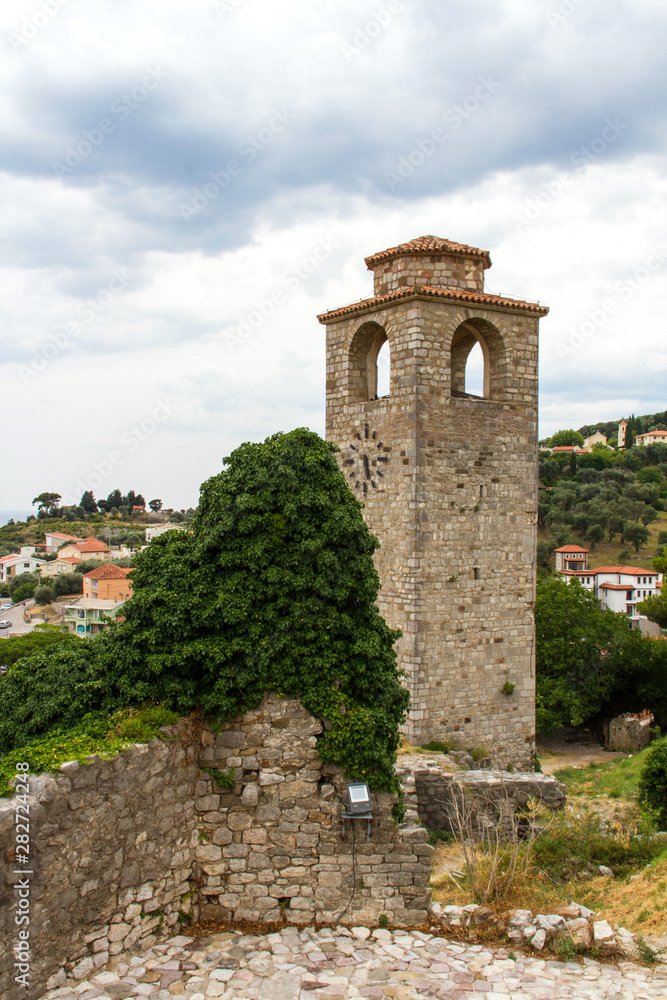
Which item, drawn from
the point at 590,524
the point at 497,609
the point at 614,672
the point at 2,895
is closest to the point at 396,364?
the point at 497,609

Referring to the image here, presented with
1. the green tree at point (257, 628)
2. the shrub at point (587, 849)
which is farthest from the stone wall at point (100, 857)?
the shrub at point (587, 849)

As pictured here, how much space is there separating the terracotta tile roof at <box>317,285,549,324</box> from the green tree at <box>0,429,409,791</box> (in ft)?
17.1

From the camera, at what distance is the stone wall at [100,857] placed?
504 centimetres

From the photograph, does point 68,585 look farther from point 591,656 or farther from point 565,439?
point 565,439

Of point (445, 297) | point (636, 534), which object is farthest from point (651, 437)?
point (445, 297)

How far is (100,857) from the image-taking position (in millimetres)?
5516

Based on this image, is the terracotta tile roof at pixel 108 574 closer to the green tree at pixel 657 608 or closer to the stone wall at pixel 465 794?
the green tree at pixel 657 608

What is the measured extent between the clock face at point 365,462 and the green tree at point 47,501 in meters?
85.7

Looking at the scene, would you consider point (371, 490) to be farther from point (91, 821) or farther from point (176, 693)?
point (91, 821)

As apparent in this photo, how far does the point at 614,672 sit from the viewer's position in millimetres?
21703

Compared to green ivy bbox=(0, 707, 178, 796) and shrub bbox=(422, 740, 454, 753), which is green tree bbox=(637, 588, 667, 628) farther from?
green ivy bbox=(0, 707, 178, 796)

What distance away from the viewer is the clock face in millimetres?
12445

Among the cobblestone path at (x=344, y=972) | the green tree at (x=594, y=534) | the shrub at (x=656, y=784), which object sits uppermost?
the green tree at (x=594, y=534)

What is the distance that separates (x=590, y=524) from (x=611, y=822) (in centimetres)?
5561
